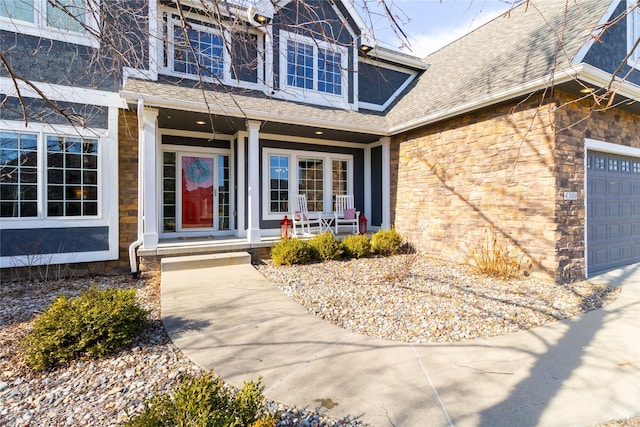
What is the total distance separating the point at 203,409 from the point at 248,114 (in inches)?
224

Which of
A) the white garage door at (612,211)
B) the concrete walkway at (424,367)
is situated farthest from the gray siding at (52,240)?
the white garage door at (612,211)

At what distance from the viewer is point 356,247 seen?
6.95 meters

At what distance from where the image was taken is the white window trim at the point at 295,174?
8.07 meters

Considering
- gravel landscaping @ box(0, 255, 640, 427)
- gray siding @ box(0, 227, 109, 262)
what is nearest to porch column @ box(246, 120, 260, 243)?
gravel landscaping @ box(0, 255, 640, 427)

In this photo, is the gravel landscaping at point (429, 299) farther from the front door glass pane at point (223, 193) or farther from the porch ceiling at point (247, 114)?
the porch ceiling at point (247, 114)

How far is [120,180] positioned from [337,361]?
19.2 feet

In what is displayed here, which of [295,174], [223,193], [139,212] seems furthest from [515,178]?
[139,212]

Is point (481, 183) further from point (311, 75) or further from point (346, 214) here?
point (311, 75)

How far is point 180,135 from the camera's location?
7516 millimetres

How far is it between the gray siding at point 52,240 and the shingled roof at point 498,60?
7.13 m

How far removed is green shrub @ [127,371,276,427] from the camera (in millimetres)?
1550

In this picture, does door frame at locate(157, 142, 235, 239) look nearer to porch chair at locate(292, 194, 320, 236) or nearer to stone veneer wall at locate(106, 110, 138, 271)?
stone veneer wall at locate(106, 110, 138, 271)

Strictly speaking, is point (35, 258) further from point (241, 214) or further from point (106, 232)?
point (241, 214)

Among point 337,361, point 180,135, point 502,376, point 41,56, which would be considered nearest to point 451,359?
point 502,376
